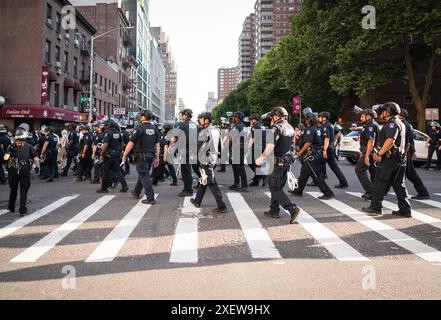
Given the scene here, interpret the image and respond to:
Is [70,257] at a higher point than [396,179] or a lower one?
lower

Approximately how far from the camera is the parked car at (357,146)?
19.9 m

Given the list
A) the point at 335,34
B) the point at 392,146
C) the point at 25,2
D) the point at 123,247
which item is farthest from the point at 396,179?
the point at 25,2

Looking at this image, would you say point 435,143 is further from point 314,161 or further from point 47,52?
point 47,52

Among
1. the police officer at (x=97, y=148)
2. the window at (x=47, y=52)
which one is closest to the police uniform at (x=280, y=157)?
the police officer at (x=97, y=148)

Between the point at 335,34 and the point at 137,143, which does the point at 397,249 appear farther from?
the point at 335,34

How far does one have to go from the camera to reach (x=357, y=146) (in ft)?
65.8

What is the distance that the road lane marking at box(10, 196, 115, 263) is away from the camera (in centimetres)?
537

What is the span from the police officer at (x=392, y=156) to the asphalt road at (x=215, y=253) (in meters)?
0.54

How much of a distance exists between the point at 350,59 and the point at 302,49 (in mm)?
7569

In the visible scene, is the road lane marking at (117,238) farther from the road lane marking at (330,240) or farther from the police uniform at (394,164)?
the police uniform at (394,164)

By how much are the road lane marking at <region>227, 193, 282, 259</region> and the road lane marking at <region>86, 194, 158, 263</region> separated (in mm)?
1855

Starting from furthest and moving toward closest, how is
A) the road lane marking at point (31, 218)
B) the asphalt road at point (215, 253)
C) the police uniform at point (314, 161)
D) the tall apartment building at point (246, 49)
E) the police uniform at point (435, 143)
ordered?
the tall apartment building at point (246, 49) → the police uniform at point (435, 143) → the police uniform at point (314, 161) → the road lane marking at point (31, 218) → the asphalt road at point (215, 253)

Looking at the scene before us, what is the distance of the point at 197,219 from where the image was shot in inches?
308

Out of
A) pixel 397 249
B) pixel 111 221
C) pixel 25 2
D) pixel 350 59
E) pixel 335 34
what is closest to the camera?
pixel 397 249
